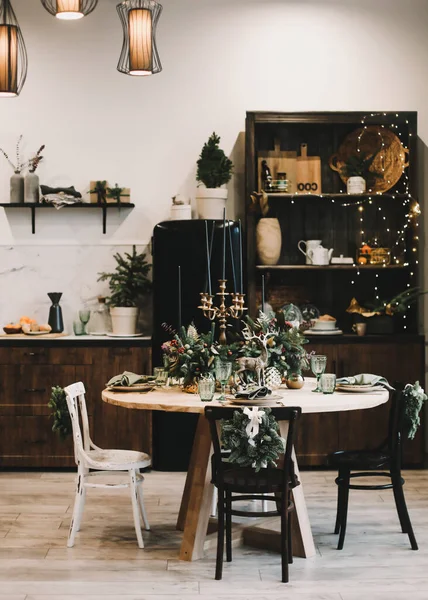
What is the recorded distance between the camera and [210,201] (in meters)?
6.51

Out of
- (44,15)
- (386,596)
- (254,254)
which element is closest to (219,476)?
(386,596)

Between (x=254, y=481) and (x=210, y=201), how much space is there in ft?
9.59

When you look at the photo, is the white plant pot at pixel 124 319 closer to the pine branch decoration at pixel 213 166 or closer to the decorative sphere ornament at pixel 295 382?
the pine branch decoration at pixel 213 166

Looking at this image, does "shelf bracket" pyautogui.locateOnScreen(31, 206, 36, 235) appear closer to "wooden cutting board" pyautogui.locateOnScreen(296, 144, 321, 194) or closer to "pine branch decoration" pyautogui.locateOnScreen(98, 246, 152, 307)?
"pine branch decoration" pyautogui.locateOnScreen(98, 246, 152, 307)

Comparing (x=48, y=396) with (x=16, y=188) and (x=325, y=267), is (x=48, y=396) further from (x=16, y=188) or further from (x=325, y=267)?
(x=325, y=267)

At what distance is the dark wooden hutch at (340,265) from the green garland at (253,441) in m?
2.41

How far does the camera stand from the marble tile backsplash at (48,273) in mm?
6828

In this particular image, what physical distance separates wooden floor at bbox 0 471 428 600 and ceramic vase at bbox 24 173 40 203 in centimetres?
220

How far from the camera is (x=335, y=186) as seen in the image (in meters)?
6.76

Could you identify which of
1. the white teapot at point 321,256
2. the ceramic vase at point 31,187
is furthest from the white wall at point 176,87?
the white teapot at point 321,256

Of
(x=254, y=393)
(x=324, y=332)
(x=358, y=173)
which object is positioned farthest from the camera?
(x=358, y=173)

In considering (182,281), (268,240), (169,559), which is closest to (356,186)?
(268,240)

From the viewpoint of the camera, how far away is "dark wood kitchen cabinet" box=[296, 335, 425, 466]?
6352 millimetres

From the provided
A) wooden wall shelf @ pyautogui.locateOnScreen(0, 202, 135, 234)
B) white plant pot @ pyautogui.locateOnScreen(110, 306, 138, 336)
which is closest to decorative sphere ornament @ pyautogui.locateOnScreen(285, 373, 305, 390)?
white plant pot @ pyautogui.locateOnScreen(110, 306, 138, 336)
